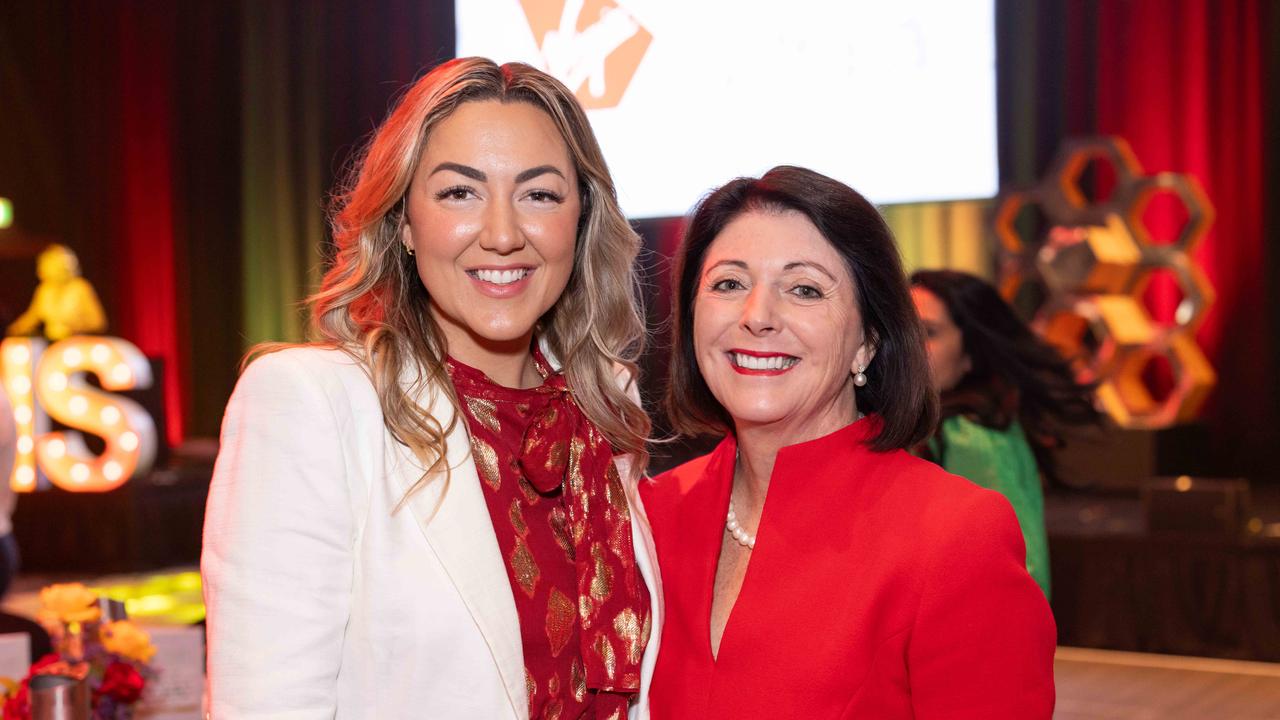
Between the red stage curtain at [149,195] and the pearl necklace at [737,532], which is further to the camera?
the red stage curtain at [149,195]

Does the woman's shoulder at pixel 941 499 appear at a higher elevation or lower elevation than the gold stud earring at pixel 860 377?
lower

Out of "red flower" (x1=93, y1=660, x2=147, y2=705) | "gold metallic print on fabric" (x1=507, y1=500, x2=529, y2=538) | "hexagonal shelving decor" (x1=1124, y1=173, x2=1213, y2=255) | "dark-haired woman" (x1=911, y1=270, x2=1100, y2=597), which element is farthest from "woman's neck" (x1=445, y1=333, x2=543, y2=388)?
"hexagonal shelving decor" (x1=1124, y1=173, x2=1213, y2=255)

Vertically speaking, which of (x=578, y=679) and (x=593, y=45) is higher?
(x=593, y=45)

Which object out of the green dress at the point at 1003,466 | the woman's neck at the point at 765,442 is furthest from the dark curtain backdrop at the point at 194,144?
the woman's neck at the point at 765,442

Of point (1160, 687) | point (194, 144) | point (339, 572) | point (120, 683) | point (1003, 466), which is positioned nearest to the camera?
point (339, 572)

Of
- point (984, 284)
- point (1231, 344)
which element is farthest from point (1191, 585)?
point (1231, 344)

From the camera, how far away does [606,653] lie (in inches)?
70.2

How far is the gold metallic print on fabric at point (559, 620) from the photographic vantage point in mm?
1762

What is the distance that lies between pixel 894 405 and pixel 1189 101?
Answer: 6781 millimetres

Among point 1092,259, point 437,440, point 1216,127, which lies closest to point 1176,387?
point 1092,259

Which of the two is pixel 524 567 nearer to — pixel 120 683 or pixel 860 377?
pixel 860 377

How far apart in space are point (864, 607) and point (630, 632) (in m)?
0.33

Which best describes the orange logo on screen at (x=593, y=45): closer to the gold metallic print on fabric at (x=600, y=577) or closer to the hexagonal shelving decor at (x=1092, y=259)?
the hexagonal shelving decor at (x=1092, y=259)

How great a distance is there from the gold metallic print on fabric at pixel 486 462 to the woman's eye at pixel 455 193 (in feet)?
1.11
